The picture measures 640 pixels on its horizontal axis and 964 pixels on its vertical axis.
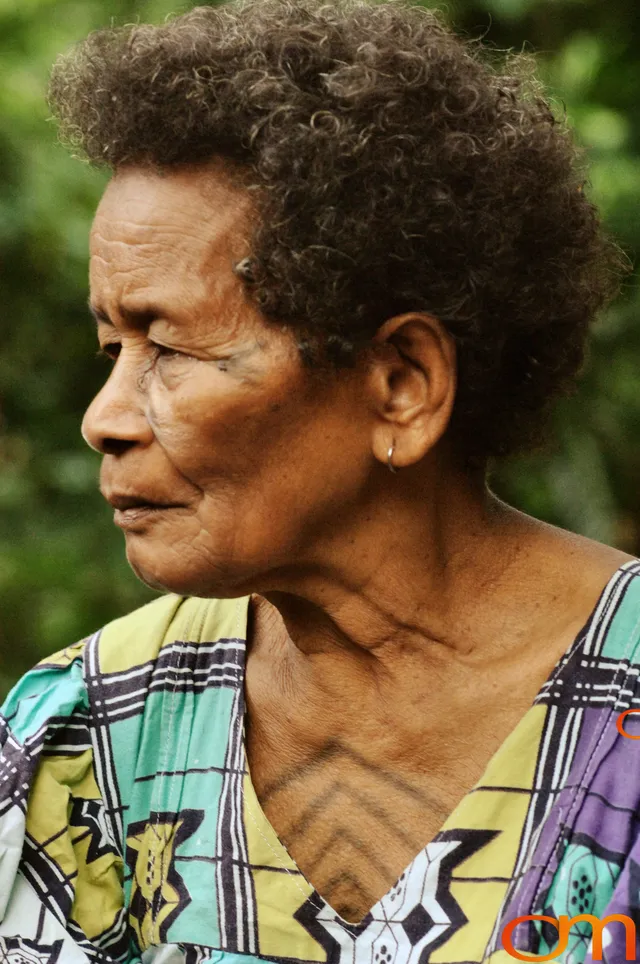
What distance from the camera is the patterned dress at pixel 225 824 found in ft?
6.33

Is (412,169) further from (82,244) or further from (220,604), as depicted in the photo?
(82,244)

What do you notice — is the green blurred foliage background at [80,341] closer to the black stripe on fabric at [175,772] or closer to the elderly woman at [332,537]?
the elderly woman at [332,537]

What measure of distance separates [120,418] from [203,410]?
0.14 meters

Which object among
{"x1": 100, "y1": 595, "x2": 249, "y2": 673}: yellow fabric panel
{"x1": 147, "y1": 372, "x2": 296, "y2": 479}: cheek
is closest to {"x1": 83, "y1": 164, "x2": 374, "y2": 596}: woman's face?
{"x1": 147, "y1": 372, "x2": 296, "y2": 479}: cheek

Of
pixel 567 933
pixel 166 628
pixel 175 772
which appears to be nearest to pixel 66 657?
pixel 166 628

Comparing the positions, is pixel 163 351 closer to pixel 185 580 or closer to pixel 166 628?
pixel 185 580

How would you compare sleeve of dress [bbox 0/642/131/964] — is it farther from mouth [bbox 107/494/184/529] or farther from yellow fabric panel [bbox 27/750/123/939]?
mouth [bbox 107/494/184/529]

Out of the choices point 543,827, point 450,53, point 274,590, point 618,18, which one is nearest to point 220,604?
point 274,590

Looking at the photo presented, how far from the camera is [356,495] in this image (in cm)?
211

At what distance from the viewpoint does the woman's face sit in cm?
198

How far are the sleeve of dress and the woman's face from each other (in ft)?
1.26

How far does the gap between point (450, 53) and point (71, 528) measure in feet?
8.24

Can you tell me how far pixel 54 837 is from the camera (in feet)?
7.18

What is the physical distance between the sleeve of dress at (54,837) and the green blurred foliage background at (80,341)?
71.9 inches
